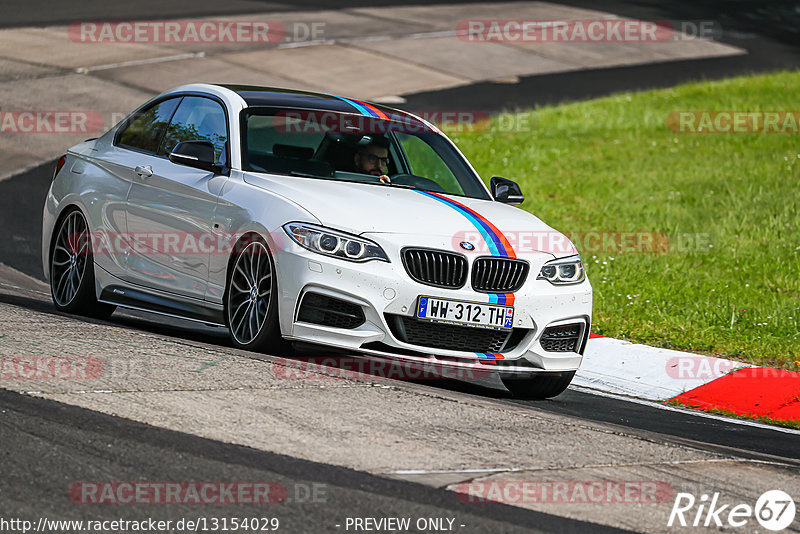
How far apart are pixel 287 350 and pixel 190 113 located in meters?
2.15

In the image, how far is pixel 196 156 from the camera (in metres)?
7.88

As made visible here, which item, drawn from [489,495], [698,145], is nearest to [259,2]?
[698,145]

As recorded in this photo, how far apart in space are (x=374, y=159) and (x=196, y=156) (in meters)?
1.27

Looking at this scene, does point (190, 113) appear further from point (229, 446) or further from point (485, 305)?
point (229, 446)

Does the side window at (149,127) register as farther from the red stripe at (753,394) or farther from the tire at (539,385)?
the red stripe at (753,394)

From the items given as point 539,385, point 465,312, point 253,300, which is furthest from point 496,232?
point 253,300

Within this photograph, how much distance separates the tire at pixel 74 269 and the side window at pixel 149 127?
2.16ft

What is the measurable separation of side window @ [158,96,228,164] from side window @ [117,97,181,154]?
0.28ft

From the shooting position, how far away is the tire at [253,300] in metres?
7.24

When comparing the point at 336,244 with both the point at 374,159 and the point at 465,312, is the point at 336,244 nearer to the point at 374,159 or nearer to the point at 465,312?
the point at 465,312

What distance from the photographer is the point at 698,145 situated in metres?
18.6

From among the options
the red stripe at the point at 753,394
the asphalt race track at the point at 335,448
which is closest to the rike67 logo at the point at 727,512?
the asphalt race track at the point at 335,448

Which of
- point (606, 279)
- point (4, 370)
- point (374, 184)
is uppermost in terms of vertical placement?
point (374, 184)

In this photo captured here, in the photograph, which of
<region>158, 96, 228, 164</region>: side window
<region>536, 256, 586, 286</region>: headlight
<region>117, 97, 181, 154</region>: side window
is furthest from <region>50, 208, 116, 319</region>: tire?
<region>536, 256, 586, 286</region>: headlight
